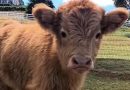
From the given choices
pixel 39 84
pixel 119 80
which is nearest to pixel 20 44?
pixel 39 84

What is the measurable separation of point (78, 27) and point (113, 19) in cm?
82

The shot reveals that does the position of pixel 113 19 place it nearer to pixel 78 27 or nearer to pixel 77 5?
pixel 77 5

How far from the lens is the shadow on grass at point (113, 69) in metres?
13.7

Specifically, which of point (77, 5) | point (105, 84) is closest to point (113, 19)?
point (77, 5)

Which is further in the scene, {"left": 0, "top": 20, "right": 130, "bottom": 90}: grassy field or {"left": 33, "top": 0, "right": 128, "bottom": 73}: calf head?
{"left": 0, "top": 20, "right": 130, "bottom": 90}: grassy field

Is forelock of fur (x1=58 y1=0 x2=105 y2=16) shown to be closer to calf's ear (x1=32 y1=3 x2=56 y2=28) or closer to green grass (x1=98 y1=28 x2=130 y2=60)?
calf's ear (x1=32 y1=3 x2=56 y2=28)

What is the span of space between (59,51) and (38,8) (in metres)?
0.66

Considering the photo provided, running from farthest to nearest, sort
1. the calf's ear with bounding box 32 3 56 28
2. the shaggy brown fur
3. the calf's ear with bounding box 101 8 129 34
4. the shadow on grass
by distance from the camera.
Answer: the shadow on grass < the calf's ear with bounding box 101 8 129 34 < the calf's ear with bounding box 32 3 56 28 < the shaggy brown fur

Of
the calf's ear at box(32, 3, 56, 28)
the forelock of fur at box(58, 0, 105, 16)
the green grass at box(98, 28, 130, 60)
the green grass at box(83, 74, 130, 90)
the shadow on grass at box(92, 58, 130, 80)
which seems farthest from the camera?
the green grass at box(98, 28, 130, 60)

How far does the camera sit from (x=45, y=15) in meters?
6.87

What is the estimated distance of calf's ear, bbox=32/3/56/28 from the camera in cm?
685

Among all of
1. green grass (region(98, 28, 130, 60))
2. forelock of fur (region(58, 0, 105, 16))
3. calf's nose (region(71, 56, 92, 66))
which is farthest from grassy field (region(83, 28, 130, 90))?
calf's nose (region(71, 56, 92, 66))

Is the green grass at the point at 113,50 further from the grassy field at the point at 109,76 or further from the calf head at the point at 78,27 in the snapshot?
the calf head at the point at 78,27

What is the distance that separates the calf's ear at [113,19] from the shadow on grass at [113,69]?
6417mm
